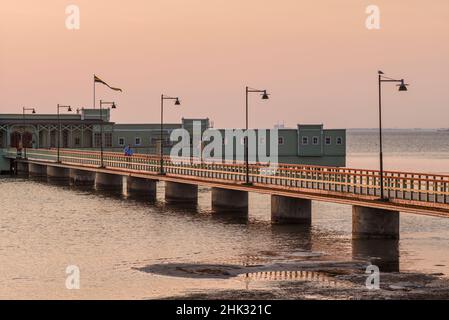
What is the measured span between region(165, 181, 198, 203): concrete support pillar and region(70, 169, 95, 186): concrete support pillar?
26060 millimetres

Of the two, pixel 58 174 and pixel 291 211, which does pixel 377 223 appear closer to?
pixel 291 211

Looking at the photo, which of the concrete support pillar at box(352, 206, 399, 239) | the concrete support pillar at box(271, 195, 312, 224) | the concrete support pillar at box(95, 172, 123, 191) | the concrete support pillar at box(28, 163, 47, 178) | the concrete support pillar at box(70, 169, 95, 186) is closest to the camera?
the concrete support pillar at box(352, 206, 399, 239)

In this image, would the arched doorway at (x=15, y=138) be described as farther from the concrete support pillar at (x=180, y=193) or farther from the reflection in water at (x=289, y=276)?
the reflection in water at (x=289, y=276)

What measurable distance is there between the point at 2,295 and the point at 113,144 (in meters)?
103

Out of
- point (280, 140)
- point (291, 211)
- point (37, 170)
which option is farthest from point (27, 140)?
point (291, 211)

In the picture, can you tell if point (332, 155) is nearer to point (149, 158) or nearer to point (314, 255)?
point (149, 158)

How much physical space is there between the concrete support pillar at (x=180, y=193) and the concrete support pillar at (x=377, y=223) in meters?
28.9

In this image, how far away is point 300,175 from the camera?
191 feet

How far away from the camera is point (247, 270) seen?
4081 centimetres

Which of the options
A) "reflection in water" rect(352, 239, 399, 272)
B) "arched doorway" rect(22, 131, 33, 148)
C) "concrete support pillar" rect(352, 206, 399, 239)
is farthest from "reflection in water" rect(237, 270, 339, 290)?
"arched doorway" rect(22, 131, 33, 148)

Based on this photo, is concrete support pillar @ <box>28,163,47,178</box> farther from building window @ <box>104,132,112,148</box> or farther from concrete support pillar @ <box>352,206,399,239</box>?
concrete support pillar @ <box>352,206,399,239</box>

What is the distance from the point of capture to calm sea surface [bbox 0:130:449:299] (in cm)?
3775

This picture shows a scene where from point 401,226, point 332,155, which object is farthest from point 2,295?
point 332,155

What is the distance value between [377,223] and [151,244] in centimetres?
1205
